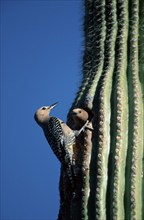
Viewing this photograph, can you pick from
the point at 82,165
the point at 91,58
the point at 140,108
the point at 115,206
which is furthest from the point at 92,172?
the point at 91,58

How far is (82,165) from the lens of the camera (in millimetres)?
2867

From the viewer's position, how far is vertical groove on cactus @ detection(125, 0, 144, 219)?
2.58m

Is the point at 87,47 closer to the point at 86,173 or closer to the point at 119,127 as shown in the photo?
the point at 119,127

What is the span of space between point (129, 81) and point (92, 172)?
0.64 meters

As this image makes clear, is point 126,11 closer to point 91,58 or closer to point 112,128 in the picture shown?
point 91,58

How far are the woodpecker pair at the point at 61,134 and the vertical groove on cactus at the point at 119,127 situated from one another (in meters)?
0.32

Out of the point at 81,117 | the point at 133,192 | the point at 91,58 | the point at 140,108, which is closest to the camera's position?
the point at 133,192

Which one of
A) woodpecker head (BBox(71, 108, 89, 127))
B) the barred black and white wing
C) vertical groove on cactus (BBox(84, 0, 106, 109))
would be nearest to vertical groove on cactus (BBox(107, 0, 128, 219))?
vertical groove on cactus (BBox(84, 0, 106, 109))

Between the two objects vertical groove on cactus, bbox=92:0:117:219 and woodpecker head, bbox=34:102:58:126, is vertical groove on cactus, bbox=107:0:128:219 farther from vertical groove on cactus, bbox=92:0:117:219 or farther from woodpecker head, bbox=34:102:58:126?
woodpecker head, bbox=34:102:58:126

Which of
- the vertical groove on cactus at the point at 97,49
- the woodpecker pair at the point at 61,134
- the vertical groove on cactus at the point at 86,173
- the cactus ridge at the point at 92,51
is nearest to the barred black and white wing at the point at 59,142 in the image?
the woodpecker pair at the point at 61,134

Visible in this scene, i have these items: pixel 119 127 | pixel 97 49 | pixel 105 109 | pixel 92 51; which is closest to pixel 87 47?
pixel 92 51

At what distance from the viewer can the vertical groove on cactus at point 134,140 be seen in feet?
8.48

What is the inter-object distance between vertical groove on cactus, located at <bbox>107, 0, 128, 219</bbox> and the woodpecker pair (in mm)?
317

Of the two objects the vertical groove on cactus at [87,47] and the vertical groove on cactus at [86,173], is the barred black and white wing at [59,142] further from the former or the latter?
the vertical groove on cactus at [87,47]
